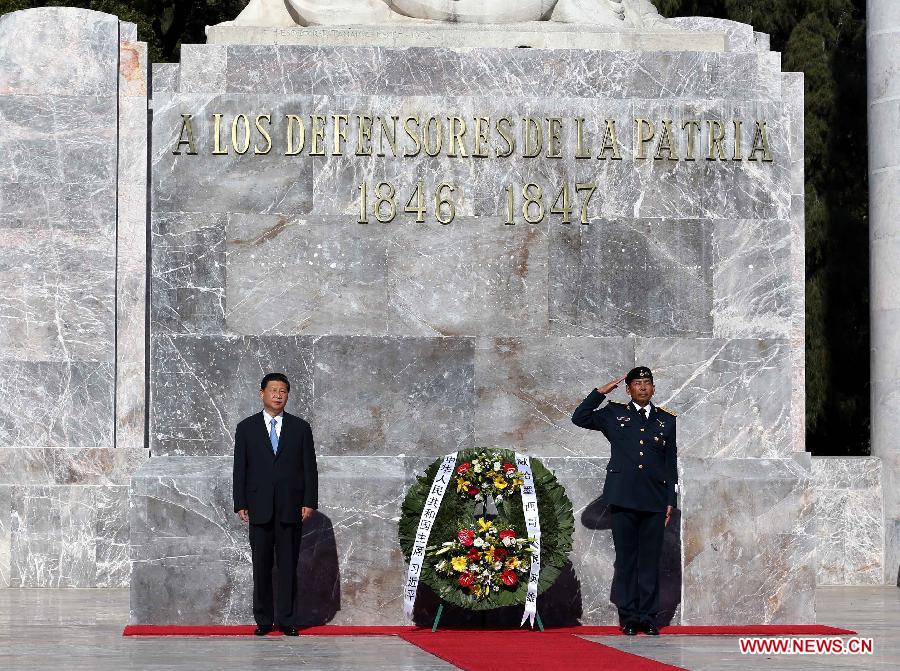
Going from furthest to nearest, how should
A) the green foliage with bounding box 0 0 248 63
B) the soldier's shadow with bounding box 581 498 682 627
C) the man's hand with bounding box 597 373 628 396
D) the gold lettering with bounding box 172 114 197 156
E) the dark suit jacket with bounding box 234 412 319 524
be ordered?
the green foliage with bounding box 0 0 248 63, the gold lettering with bounding box 172 114 197 156, the soldier's shadow with bounding box 581 498 682 627, the man's hand with bounding box 597 373 628 396, the dark suit jacket with bounding box 234 412 319 524

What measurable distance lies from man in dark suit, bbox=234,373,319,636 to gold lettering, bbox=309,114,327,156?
2.37 meters

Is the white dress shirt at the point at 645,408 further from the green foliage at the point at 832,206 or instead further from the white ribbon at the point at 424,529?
the green foliage at the point at 832,206

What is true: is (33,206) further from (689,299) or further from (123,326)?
(689,299)

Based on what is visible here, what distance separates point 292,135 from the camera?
654 inches

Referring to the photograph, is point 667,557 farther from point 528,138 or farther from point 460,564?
point 528,138

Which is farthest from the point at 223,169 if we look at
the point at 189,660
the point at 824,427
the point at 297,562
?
the point at 824,427

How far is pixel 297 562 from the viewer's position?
15.4 meters

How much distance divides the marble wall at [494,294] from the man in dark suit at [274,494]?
92 centimetres

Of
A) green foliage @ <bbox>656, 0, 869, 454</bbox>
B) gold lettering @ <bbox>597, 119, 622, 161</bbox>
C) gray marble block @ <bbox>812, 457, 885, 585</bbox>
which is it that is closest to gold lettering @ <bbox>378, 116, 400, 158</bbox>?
gold lettering @ <bbox>597, 119, 622, 161</bbox>

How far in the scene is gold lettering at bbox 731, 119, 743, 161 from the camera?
1691 cm

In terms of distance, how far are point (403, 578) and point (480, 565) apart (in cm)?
121

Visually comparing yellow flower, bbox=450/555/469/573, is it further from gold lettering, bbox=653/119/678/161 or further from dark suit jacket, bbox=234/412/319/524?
gold lettering, bbox=653/119/678/161

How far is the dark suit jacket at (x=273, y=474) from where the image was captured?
14961mm

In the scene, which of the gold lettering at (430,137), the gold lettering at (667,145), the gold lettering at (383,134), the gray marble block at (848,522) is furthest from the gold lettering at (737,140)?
the gray marble block at (848,522)
